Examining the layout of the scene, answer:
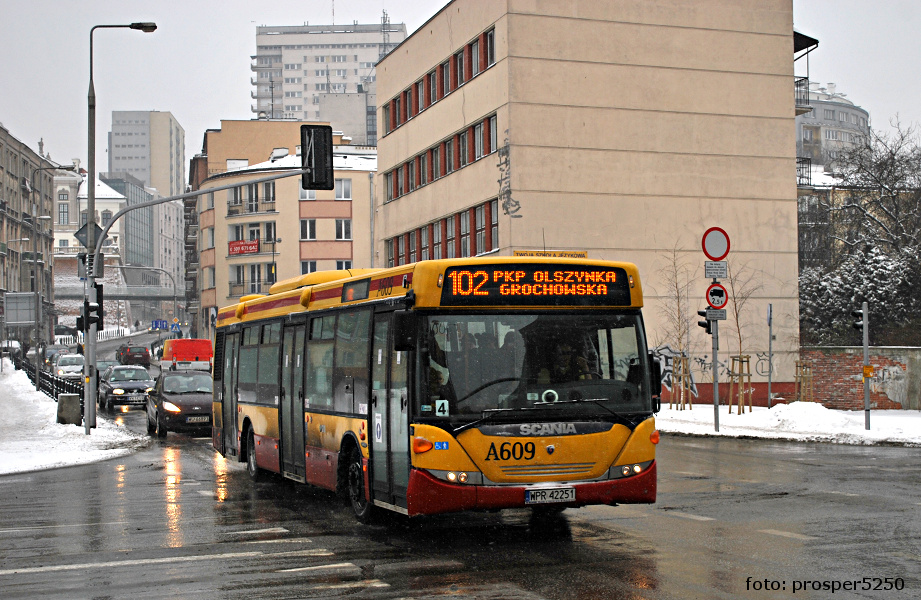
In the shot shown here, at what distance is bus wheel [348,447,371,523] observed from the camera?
12.1 metres

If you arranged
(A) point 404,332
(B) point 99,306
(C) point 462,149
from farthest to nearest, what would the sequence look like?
1. (C) point 462,149
2. (B) point 99,306
3. (A) point 404,332

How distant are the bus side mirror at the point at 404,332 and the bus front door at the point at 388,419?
1.44 ft

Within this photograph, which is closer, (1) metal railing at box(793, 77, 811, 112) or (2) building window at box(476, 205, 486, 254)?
(2) building window at box(476, 205, 486, 254)

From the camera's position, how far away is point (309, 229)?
84.1 meters

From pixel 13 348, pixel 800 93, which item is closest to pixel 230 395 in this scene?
pixel 800 93

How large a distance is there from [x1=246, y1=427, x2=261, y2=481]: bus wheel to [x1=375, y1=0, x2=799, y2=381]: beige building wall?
24116 mm

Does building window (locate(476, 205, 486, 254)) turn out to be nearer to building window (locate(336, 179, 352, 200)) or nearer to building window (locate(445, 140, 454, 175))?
building window (locate(445, 140, 454, 175))

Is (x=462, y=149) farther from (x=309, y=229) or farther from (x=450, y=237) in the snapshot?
(x=309, y=229)

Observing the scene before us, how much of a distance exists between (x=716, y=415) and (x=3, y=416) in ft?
73.6

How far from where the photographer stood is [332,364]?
1332 centimetres

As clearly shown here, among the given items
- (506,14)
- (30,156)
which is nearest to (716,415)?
(506,14)

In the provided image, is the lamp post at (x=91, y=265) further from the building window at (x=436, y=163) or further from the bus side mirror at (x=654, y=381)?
the bus side mirror at (x=654, y=381)

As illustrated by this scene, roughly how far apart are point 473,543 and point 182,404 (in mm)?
18641

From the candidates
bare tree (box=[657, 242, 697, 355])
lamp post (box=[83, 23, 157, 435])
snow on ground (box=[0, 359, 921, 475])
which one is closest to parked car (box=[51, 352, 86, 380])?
snow on ground (box=[0, 359, 921, 475])
